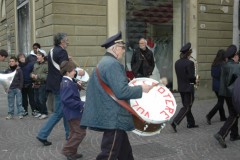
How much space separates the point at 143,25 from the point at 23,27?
20.4 ft

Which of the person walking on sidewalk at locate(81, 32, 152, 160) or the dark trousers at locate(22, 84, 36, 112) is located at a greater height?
the person walking on sidewalk at locate(81, 32, 152, 160)

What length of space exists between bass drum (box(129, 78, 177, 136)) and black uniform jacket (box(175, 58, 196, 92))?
3.32 m

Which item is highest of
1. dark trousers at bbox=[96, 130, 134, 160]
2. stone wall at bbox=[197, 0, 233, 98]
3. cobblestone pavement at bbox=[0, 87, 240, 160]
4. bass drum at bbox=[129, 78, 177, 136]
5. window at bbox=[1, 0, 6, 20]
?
window at bbox=[1, 0, 6, 20]

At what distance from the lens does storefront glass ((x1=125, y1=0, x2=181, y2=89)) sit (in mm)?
11352

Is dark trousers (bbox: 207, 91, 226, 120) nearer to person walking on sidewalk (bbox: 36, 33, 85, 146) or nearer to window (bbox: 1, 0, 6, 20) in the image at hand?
person walking on sidewalk (bbox: 36, 33, 85, 146)

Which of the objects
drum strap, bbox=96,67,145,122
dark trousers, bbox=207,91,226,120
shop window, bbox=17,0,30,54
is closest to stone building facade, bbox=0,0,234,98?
shop window, bbox=17,0,30,54

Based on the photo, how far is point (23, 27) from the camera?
50.9ft

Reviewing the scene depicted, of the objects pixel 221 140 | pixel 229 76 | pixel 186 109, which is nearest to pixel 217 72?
pixel 186 109

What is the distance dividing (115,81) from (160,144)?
3016mm

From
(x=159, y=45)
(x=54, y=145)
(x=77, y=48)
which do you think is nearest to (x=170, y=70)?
(x=159, y=45)

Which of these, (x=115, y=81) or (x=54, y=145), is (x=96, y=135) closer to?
(x=54, y=145)

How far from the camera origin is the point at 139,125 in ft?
12.9

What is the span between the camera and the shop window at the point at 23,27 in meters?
14.2

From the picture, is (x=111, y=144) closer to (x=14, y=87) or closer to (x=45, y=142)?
(x=45, y=142)
